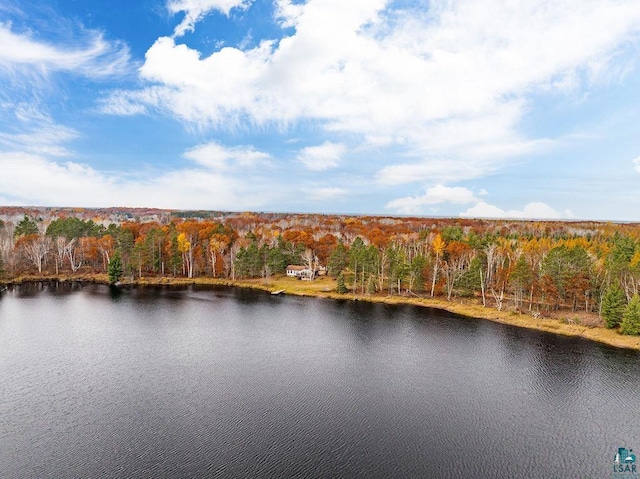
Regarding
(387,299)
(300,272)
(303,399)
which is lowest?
(303,399)

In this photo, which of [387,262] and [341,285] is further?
[387,262]

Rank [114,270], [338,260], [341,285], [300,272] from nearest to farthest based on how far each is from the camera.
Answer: [341,285]
[338,260]
[114,270]
[300,272]

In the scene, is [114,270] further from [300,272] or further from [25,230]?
[300,272]

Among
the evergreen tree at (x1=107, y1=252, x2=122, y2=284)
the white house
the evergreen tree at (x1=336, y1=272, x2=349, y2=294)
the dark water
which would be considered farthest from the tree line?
the dark water

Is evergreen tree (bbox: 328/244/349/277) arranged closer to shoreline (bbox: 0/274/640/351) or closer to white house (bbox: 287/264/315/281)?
shoreline (bbox: 0/274/640/351)

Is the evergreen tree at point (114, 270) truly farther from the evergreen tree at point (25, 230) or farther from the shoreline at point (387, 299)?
the evergreen tree at point (25, 230)

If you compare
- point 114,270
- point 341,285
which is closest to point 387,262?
point 341,285
